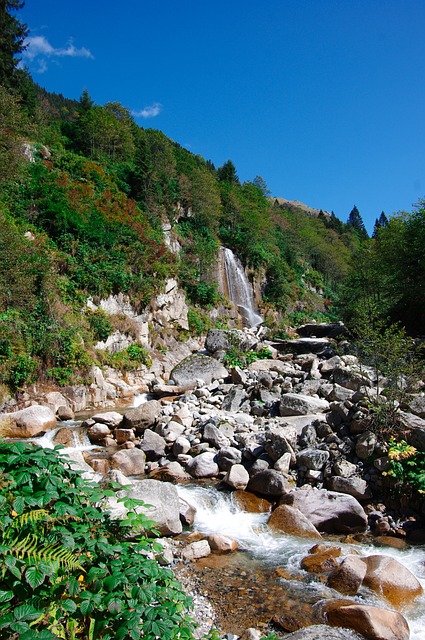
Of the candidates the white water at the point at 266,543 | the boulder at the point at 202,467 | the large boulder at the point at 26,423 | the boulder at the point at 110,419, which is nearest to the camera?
the white water at the point at 266,543

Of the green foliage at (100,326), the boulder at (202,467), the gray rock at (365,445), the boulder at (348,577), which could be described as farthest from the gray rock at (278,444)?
the green foliage at (100,326)

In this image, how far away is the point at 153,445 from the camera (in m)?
9.95

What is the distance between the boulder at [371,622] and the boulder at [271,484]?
3.33 metres

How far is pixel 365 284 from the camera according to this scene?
102 feet

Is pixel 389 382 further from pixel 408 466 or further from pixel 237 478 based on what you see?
pixel 237 478

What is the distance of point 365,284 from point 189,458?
2617cm

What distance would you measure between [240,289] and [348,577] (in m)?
30.2

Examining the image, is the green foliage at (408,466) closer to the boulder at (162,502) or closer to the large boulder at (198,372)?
the boulder at (162,502)

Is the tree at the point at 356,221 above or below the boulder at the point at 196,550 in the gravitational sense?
above

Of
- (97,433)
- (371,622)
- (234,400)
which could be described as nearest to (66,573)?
(371,622)

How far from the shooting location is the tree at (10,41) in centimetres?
3147

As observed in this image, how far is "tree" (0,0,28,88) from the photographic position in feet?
103

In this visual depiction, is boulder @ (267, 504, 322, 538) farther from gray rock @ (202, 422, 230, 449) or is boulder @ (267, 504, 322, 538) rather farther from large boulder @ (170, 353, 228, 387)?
large boulder @ (170, 353, 228, 387)

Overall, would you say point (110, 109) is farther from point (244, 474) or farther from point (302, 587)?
point (302, 587)
